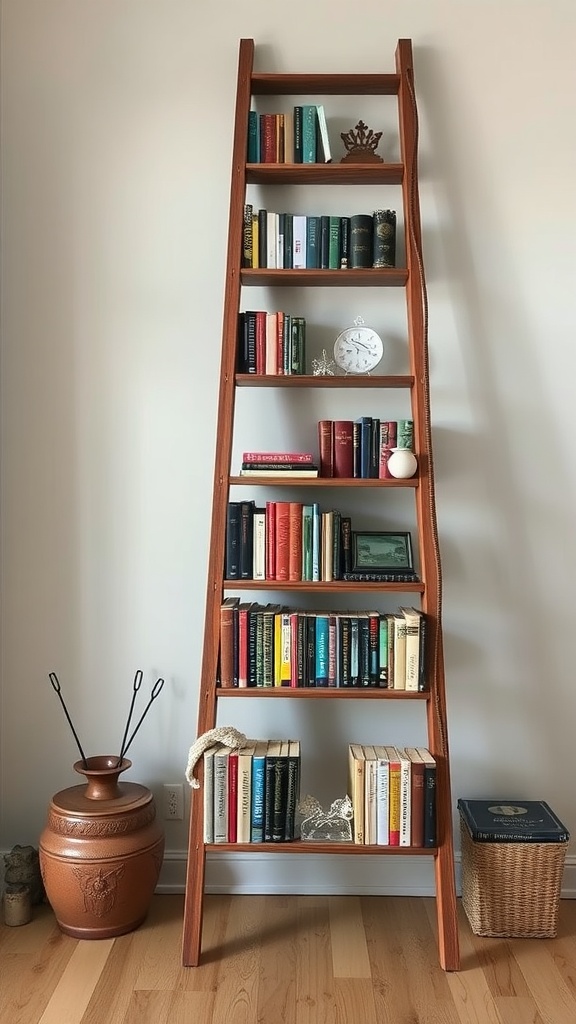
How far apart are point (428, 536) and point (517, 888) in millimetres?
936

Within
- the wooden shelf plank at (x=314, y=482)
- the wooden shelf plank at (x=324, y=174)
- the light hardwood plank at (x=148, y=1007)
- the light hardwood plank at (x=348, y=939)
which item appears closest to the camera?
the light hardwood plank at (x=148, y=1007)

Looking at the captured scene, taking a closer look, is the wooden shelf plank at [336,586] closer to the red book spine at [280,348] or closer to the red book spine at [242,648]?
the red book spine at [242,648]

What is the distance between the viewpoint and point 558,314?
252 cm

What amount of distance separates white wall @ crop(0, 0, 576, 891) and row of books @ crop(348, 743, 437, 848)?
1.13 ft

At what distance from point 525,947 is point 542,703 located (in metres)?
0.64

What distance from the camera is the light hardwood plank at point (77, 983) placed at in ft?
6.39

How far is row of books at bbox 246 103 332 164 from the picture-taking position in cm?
240

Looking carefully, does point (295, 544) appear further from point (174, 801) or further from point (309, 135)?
point (309, 135)

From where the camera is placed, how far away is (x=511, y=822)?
2.34 m

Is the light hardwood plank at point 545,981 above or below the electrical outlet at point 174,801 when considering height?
below

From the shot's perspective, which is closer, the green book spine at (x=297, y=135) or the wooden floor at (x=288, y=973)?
the wooden floor at (x=288, y=973)

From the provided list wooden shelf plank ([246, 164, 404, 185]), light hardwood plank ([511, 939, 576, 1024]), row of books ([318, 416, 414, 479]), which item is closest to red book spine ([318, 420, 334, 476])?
row of books ([318, 416, 414, 479])

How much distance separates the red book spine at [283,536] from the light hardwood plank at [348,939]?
937 mm

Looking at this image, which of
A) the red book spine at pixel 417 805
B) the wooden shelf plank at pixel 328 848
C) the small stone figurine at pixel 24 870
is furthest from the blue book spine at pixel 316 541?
the small stone figurine at pixel 24 870
